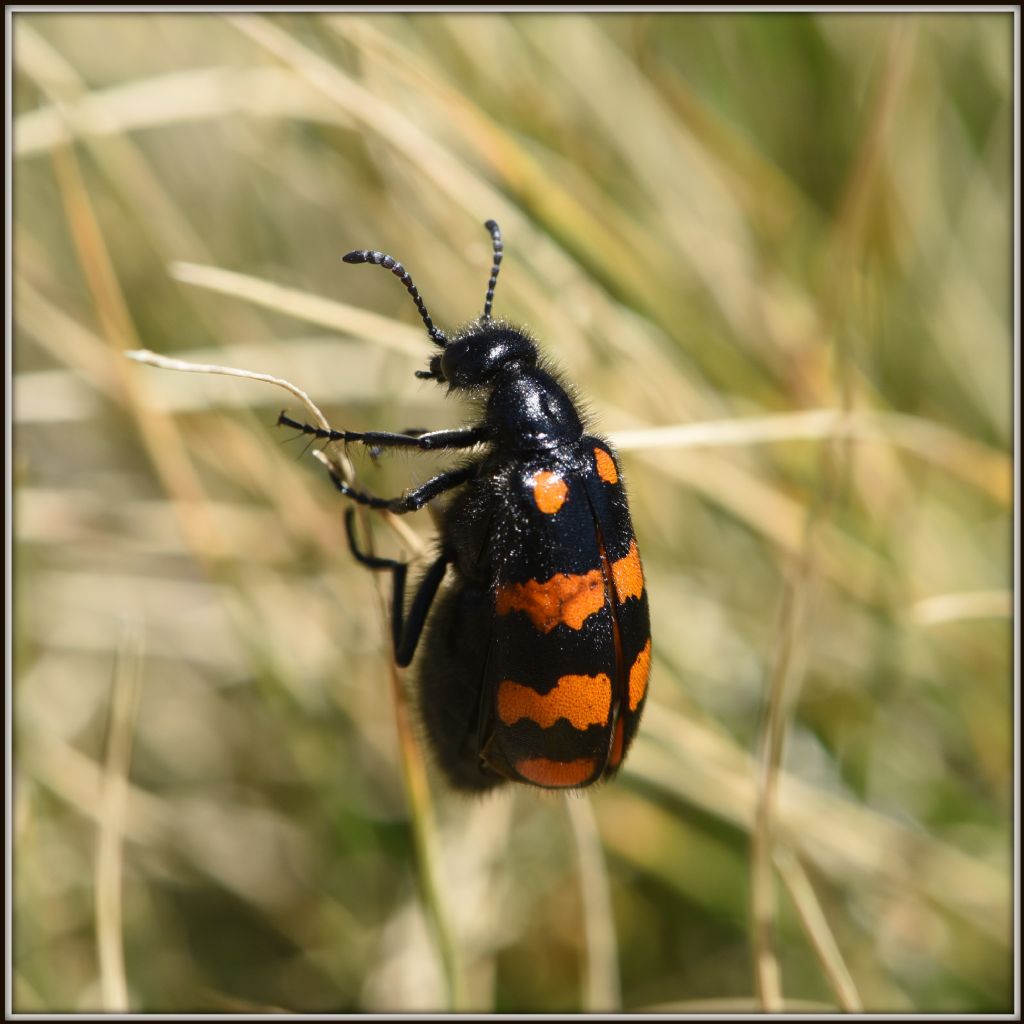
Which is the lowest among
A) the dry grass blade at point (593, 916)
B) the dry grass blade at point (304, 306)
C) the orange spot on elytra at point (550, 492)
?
the dry grass blade at point (593, 916)

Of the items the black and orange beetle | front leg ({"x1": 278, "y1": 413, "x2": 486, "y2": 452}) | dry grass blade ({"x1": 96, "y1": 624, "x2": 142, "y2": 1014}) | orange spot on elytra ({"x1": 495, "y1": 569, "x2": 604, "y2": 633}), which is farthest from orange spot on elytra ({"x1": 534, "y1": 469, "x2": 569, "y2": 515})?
dry grass blade ({"x1": 96, "y1": 624, "x2": 142, "y2": 1014})

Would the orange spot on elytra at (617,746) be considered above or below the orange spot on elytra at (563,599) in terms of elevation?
below

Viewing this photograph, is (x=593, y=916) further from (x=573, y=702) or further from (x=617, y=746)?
(x=573, y=702)

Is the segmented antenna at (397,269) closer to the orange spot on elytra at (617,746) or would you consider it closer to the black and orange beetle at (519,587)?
the black and orange beetle at (519,587)

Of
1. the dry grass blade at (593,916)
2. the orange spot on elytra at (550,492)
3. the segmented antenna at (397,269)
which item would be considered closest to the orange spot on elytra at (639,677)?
the orange spot on elytra at (550,492)

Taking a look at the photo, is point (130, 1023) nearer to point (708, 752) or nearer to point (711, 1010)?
point (711, 1010)

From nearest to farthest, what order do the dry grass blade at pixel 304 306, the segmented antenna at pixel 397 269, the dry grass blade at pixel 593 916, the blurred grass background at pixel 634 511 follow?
1. the segmented antenna at pixel 397 269
2. the dry grass blade at pixel 304 306
3. the dry grass blade at pixel 593 916
4. the blurred grass background at pixel 634 511

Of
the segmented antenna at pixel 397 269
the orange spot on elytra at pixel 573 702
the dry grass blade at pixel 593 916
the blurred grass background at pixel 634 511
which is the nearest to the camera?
the orange spot on elytra at pixel 573 702

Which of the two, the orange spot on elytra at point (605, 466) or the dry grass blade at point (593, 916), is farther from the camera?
the dry grass blade at point (593, 916)
